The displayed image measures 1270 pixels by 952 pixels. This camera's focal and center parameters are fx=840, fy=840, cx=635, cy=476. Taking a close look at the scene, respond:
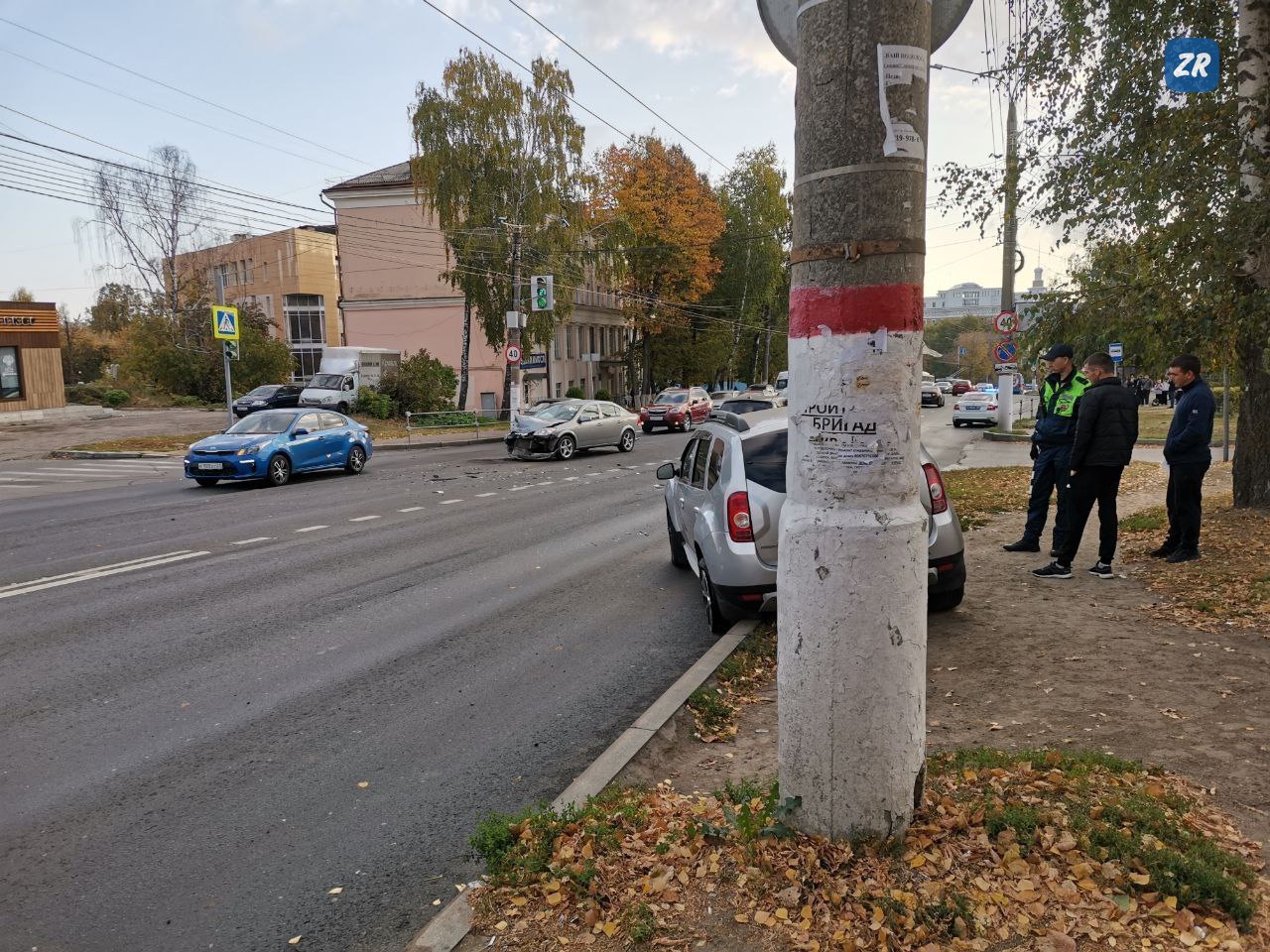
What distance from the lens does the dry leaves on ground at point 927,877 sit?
100 inches

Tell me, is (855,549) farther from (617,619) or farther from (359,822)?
(617,619)

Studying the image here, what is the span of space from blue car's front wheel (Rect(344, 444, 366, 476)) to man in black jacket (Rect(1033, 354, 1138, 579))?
15602 millimetres

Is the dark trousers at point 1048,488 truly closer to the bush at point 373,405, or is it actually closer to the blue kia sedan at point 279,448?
the blue kia sedan at point 279,448

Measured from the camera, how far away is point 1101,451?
6.97 meters

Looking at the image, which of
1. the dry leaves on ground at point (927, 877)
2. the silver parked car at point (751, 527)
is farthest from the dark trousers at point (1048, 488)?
the dry leaves on ground at point (927, 877)

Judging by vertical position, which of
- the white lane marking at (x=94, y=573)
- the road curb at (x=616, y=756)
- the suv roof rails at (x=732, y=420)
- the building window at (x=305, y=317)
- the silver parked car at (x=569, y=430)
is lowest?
the white lane marking at (x=94, y=573)

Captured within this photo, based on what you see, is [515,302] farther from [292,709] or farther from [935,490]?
[292,709]

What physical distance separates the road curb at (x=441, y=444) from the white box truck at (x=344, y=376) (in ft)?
25.7

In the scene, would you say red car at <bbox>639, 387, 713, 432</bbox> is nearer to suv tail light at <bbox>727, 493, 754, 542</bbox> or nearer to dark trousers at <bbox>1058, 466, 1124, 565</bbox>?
dark trousers at <bbox>1058, 466, 1124, 565</bbox>

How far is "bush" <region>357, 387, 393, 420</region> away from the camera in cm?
3559

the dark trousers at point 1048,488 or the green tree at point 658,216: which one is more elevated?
the green tree at point 658,216

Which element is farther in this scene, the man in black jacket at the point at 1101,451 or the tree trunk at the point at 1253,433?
the tree trunk at the point at 1253,433

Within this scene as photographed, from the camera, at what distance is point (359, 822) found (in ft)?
12.4

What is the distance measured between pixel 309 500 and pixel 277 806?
11.5 m
